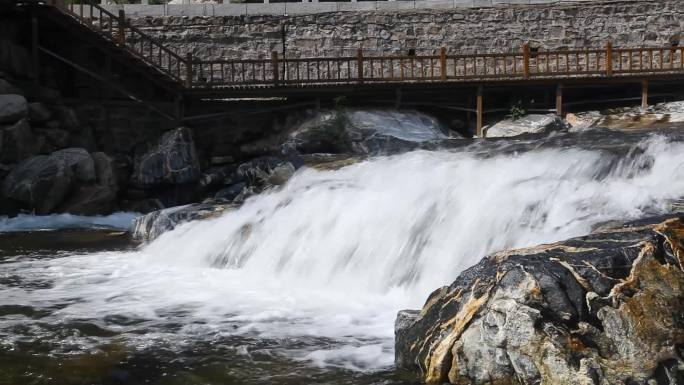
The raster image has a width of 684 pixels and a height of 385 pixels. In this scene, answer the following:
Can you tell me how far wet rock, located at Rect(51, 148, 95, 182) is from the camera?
50.8 ft

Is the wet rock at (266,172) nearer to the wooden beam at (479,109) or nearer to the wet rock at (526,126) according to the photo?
the wooden beam at (479,109)

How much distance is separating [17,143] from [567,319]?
45.7 feet

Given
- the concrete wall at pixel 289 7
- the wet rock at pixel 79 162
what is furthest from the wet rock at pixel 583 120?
the wet rock at pixel 79 162

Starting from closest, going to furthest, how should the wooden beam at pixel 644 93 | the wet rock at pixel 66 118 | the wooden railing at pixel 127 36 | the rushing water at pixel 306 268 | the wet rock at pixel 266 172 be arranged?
the rushing water at pixel 306 268, the wet rock at pixel 266 172, the wet rock at pixel 66 118, the wooden railing at pixel 127 36, the wooden beam at pixel 644 93

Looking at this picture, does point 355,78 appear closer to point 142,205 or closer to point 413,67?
point 413,67

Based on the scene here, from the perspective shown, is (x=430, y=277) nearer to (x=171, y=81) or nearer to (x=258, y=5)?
(x=171, y=81)

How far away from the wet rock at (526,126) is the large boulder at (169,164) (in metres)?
7.05

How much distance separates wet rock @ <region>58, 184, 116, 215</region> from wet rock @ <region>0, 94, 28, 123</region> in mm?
1995

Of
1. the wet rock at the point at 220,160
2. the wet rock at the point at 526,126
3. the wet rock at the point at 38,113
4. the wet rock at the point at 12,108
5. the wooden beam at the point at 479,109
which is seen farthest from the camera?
the wet rock at the point at 220,160

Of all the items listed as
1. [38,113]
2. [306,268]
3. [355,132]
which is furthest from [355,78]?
[306,268]

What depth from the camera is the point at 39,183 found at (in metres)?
14.9

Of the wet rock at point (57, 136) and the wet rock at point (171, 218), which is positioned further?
the wet rock at point (57, 136)

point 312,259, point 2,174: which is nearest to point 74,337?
point 312,259

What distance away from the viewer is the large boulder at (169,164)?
54.4 ft
